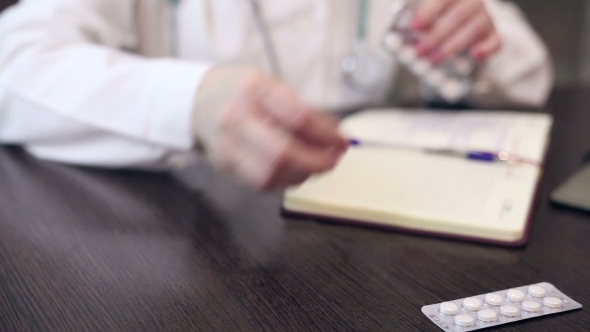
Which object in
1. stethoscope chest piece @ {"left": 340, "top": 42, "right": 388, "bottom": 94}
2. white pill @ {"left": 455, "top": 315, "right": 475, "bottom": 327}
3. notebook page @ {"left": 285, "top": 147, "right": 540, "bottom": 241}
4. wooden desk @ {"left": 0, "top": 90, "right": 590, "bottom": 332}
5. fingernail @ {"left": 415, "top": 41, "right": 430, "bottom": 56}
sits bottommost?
wooden desk @ {"left": 0, "top": 90, "right": 590, "bottom": 332}

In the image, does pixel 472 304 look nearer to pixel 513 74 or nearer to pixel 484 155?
pixel 484 155

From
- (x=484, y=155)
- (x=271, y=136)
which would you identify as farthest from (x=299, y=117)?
(x=484, y=155)

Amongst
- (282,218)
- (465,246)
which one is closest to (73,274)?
(282,218)

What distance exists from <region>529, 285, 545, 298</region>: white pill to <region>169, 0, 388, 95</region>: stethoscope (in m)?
0.55

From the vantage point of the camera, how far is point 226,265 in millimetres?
376

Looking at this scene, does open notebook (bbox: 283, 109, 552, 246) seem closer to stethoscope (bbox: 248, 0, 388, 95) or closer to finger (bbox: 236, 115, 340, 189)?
finger (bbox: 236, 115, 340, 189)

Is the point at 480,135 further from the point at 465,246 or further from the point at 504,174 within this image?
the point at 465,246

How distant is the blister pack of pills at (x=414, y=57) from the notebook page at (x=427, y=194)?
18 centimetres

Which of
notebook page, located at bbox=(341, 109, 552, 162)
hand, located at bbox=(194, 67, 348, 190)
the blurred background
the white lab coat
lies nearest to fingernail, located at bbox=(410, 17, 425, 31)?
notebook page, located at bbox=(341, 109, 552, 162)

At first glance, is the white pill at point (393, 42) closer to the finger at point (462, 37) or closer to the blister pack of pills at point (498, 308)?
the finger at point (462, 37)

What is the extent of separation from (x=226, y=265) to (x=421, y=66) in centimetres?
41

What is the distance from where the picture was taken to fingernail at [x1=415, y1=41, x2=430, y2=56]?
2.14 ft

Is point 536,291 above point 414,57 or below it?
below

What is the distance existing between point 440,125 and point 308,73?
0.95 feet
